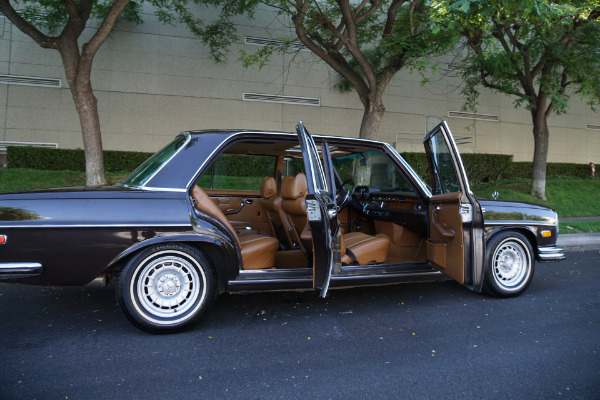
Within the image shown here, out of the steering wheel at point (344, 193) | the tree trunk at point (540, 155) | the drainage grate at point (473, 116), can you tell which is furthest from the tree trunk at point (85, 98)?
the drainage grate at point (473, 116)

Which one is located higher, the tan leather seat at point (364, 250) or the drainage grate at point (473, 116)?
the drainage grate at point (473, 116)

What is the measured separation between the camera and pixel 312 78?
52.9 ft

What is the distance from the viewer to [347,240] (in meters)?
4.27

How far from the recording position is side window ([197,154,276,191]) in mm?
5349

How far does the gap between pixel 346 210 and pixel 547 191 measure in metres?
11.8

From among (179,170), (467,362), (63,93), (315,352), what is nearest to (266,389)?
(315,352)

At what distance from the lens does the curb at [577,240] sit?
8.11 metres

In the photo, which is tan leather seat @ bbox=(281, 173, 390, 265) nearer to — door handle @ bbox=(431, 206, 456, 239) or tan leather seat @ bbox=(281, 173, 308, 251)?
tan leather seat @ bbox=(281, 173, 308, 251)

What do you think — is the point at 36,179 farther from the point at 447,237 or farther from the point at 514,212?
the point at 514,212

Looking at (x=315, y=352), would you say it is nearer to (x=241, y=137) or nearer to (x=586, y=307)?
(x=241, y=137)

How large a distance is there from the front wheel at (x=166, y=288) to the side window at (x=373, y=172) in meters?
2.19

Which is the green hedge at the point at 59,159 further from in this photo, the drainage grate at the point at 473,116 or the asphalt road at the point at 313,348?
the drainage grate at the point at 473,116

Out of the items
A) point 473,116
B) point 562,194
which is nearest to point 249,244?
point 562,194

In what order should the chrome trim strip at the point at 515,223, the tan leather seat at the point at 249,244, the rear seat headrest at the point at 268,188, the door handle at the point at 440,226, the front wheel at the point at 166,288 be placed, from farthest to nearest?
the rear seat headrest at the point at 268,188, the chrome trim strip at the point at 515,223, the door handle at the point at 440,226, the tan leather seat at the point at 249,244, the front wheel at the point at 166,288
